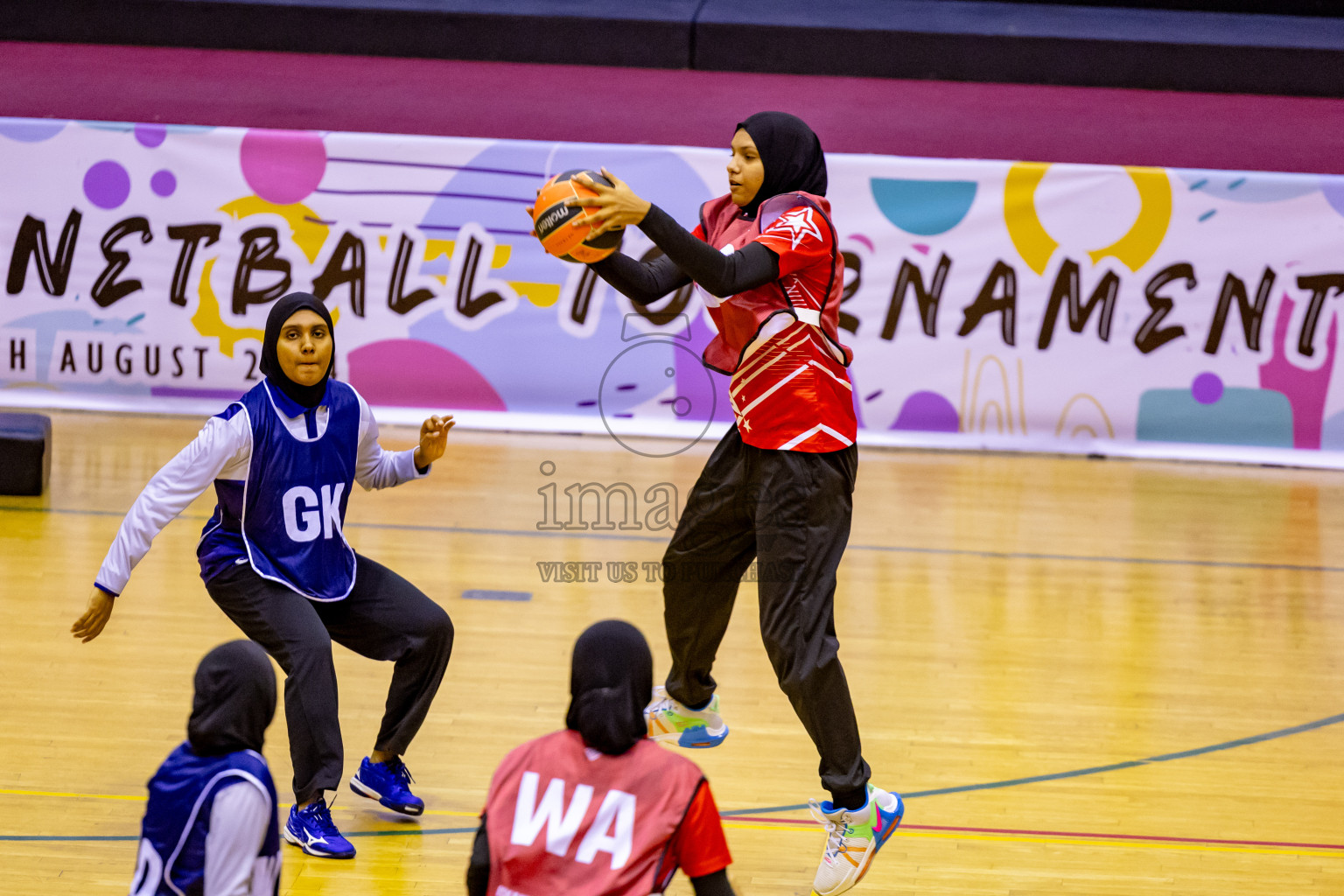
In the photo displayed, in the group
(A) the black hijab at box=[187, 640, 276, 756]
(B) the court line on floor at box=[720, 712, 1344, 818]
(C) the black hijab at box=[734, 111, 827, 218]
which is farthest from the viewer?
(B) the court line on floor at box=[720, 712, 1344, 818]

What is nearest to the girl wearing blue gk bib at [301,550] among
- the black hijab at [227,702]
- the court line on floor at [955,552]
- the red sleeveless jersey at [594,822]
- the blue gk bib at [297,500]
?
the blue gk bib at [297,500]

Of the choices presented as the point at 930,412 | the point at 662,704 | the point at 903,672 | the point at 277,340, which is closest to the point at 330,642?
the point at 277,340

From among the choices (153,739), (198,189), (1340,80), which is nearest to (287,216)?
(198,189)

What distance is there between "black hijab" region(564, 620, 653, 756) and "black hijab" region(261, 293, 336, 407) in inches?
67.0

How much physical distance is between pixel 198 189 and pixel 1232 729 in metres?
6.59

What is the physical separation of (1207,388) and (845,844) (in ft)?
19.2

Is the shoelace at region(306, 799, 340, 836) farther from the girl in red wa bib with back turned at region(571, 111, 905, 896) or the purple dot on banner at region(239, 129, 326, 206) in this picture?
the purple dot on banner at region(239, 129, 326, 206)

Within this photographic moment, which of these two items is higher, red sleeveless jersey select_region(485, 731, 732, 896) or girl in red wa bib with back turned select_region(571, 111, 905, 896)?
girl in red wa bib with back turned select_region(571, 111, 905, 896)

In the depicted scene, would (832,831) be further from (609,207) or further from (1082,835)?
(609,207)

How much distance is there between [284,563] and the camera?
12.5 ft

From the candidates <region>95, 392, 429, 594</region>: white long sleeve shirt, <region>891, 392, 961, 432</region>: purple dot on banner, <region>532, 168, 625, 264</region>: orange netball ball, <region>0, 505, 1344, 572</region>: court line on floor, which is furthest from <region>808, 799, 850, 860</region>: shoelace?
<region>891, 392, 961, 432</region>: purple dot on banner

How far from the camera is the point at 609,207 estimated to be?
3.32m

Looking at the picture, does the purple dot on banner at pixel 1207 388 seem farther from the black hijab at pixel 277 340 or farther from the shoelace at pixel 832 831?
the black hijab at pixel 277 340

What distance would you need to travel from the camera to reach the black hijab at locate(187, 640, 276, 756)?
2.46m
